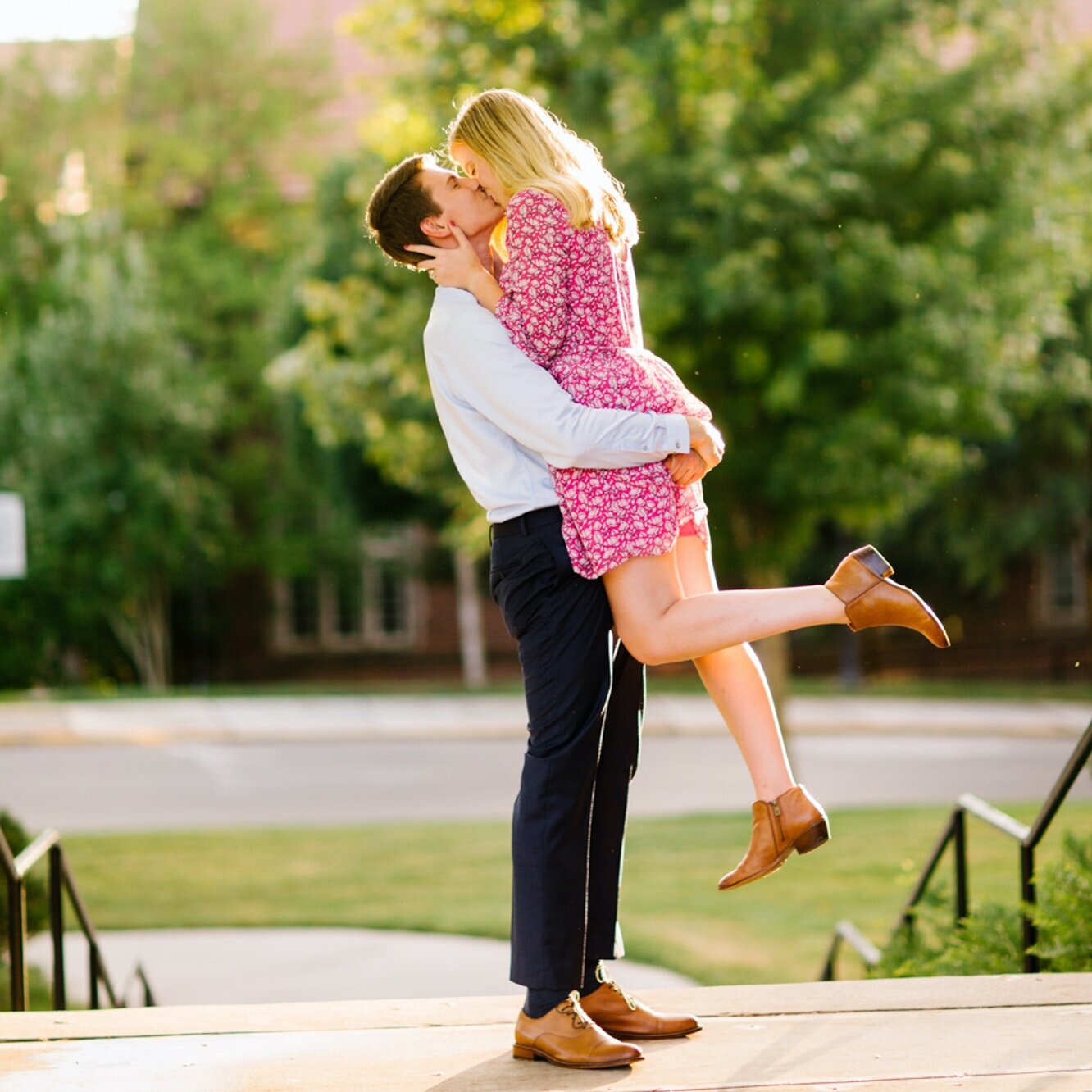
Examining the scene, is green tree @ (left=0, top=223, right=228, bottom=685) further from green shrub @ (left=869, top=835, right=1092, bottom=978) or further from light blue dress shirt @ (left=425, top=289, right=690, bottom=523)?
light blue dress shirt @ (left=425, top=289, right=690, bottom=523)

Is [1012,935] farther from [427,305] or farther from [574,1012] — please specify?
[427,305]

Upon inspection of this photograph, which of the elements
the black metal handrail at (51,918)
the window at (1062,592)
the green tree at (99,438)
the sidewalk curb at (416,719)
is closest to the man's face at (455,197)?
the black metal handrail at (51,918)

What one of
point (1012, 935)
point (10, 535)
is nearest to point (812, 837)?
point (1012, 935)

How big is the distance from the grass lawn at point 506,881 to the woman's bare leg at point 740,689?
419 centimetres

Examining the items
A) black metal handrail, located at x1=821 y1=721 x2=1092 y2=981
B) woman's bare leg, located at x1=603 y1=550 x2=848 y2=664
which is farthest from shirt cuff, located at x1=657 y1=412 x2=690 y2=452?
black metal handrail, located at x1=821 y1=721 x2=1092 y2=981

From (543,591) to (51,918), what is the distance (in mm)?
2748

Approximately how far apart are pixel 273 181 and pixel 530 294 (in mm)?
26543

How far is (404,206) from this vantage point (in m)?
3.04

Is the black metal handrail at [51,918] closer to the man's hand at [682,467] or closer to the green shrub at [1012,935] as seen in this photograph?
the man's hand at [682,467]

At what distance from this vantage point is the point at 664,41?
1084cm

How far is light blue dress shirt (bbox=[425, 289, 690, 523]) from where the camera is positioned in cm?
285

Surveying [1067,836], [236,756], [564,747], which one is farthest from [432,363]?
[236,756]

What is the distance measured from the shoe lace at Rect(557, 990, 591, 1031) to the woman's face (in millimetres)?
1561

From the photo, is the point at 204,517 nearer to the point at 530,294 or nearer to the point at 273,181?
the point at 273,181
